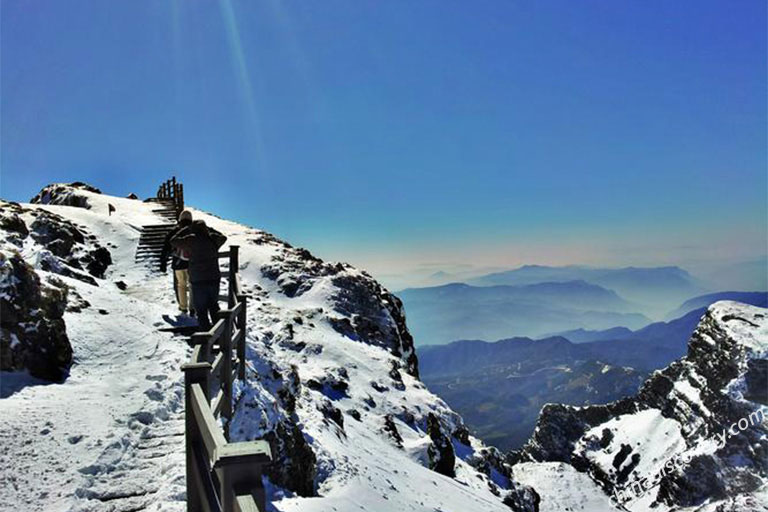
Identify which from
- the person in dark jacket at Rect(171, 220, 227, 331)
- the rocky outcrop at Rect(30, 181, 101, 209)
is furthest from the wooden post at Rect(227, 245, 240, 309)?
the rocky outcrop at Rect(30, 181, 101, 209)

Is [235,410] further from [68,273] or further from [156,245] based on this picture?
[156,245]

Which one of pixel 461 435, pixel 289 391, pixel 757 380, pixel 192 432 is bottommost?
pixel 757 380

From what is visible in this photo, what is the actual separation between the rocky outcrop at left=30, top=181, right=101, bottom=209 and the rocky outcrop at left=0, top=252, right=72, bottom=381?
40.6m

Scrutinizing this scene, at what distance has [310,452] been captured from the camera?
1513 centimetres

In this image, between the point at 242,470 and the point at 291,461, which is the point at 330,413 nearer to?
the point at 291,461

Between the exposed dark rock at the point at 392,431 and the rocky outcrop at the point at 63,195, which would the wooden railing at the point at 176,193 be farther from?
the exposed dark rock at the point at 392,431

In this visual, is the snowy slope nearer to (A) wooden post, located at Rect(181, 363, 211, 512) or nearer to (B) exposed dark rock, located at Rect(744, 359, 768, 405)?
(A) wooden post, located at Rect(181, 363, 211, 512)

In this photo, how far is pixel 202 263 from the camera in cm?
1160

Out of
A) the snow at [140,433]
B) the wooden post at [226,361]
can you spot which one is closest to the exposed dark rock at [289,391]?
the snow at [140,433]

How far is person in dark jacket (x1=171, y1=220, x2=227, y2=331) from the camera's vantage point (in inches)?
452

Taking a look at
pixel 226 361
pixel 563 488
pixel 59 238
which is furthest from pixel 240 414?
pixel 563 488

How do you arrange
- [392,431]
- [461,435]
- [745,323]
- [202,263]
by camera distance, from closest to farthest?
[202,263] → [392,431] → [461,435] → [745,323]

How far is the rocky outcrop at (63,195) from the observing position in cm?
4847

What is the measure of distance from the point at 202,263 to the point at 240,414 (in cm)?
412
